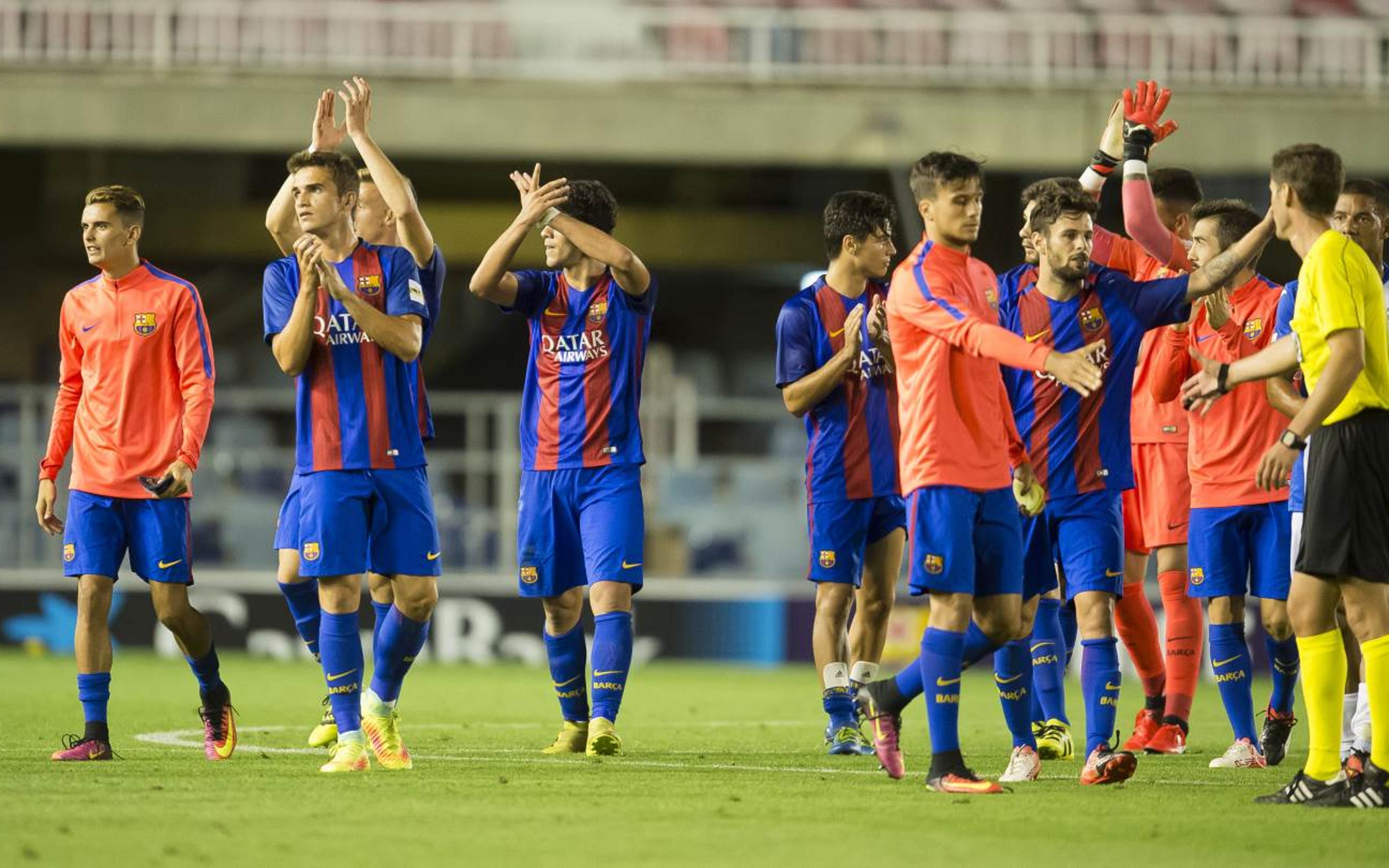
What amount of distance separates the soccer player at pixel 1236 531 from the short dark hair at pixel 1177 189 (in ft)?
1.55

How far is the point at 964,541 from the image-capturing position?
6309mm

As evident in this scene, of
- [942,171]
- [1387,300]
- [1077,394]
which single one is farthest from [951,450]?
[1387,300]

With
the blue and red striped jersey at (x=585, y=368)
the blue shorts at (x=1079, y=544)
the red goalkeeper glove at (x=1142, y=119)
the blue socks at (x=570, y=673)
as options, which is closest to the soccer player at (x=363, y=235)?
the blue and red striped jersey at (x=585, y=368)

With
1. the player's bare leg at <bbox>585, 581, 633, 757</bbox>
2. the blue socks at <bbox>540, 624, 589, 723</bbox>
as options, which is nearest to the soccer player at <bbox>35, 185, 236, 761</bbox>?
the blue socks at <bbox>540, 624, 589, 723</bbox>

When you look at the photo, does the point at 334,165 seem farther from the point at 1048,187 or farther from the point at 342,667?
the point at 1048,187

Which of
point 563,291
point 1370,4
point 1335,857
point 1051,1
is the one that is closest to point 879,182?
point 1051,1

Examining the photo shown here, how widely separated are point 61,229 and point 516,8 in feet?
20.1

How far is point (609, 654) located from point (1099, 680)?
1983 millimetres

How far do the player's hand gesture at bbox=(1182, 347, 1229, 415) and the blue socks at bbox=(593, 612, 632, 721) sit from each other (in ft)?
8.60

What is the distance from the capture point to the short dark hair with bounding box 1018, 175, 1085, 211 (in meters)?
6.94

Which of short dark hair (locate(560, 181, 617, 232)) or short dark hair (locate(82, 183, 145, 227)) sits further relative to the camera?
short dark hair (locate(560, 181, 617, 232))

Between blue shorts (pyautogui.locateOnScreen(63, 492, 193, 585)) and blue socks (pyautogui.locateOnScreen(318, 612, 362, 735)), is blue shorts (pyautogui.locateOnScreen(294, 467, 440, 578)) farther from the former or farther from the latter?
blue shorts (pyautogui.locateOnScreen(63, 492, 193, 585))

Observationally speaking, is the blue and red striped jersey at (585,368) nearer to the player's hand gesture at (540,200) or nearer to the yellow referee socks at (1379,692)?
the player's hand gesture at (540,200)

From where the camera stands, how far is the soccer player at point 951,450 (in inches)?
248
